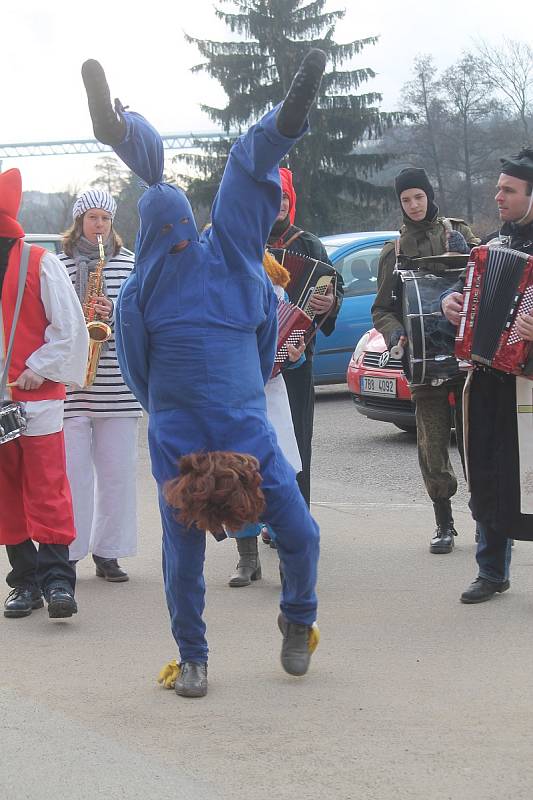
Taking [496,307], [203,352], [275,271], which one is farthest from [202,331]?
[275,271]

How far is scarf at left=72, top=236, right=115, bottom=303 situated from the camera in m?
6.26

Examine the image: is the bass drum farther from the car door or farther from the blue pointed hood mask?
the car door

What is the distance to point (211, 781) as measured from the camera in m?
3.64

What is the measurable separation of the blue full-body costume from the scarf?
73.3 inches

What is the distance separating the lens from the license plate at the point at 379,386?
33.4 ft

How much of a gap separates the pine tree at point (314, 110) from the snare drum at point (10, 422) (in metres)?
32.3

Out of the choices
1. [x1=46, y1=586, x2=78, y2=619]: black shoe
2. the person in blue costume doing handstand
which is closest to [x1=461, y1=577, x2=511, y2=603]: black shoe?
the person in blue costume doing handstand

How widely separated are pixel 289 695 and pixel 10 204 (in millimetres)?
2600

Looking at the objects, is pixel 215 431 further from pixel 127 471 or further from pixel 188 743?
pixel 127 471

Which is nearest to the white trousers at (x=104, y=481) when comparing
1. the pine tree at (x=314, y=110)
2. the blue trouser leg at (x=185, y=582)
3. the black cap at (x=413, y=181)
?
the blue trouser leg at (x=185, y=582)

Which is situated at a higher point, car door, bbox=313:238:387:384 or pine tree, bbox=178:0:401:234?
pine tree, bbox=178:0:401:234

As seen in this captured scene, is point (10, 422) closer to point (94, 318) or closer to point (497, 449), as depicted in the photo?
point (94, 318)

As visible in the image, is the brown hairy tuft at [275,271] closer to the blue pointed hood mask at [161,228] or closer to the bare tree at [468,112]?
the blue pointed hood mask at [161,228]

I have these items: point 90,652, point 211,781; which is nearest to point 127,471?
point 90,652
